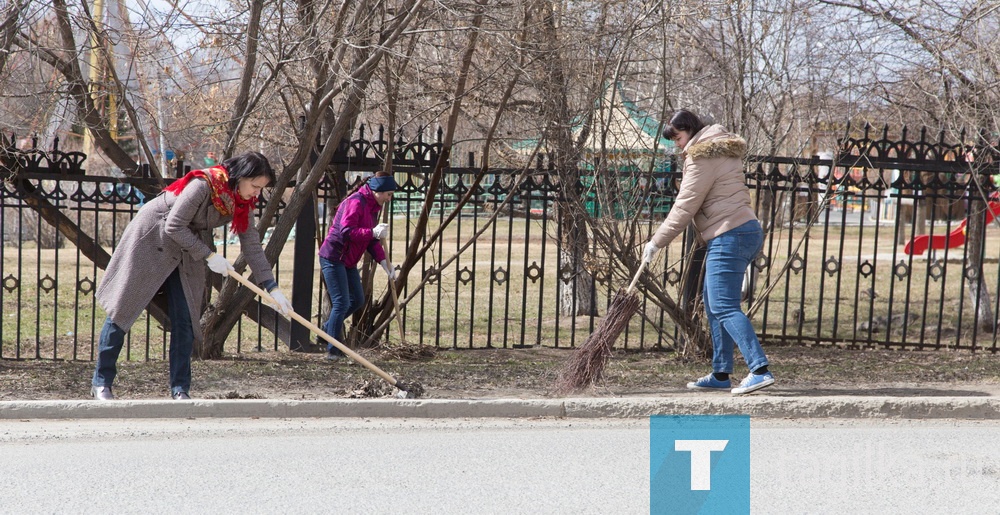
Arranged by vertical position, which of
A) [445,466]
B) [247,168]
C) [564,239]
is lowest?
[445,466]

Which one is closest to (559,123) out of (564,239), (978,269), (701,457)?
(564,239)

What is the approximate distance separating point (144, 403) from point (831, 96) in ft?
24.3

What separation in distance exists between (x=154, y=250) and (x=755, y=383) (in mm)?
3501

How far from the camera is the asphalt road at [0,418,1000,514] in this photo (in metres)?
3.87

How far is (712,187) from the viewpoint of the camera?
5711 millimetres

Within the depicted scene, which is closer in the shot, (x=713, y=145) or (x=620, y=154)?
(x=713, y=145)

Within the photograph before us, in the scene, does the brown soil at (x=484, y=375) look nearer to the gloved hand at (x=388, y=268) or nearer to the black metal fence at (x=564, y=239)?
the black metal fence at (x=564, y=239)

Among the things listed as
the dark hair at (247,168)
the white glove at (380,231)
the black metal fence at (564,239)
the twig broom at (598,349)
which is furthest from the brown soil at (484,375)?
the dark hair at (247,168)

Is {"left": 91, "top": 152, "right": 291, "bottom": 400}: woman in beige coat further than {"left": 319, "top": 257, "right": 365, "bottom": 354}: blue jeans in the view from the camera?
No

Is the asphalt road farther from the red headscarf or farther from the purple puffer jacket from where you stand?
the purple puffer jacket

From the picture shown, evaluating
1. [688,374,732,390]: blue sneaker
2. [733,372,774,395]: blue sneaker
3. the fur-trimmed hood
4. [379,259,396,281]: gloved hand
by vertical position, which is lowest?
[688,374,732,390]: blue sneaker

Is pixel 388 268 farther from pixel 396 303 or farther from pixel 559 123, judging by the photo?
pixel 559 123

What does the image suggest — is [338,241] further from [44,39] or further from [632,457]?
[632,457]

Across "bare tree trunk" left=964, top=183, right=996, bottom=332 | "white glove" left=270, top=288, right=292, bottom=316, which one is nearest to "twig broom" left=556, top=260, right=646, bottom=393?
"white glove" left=270, top=288, right=292, bottom=316
